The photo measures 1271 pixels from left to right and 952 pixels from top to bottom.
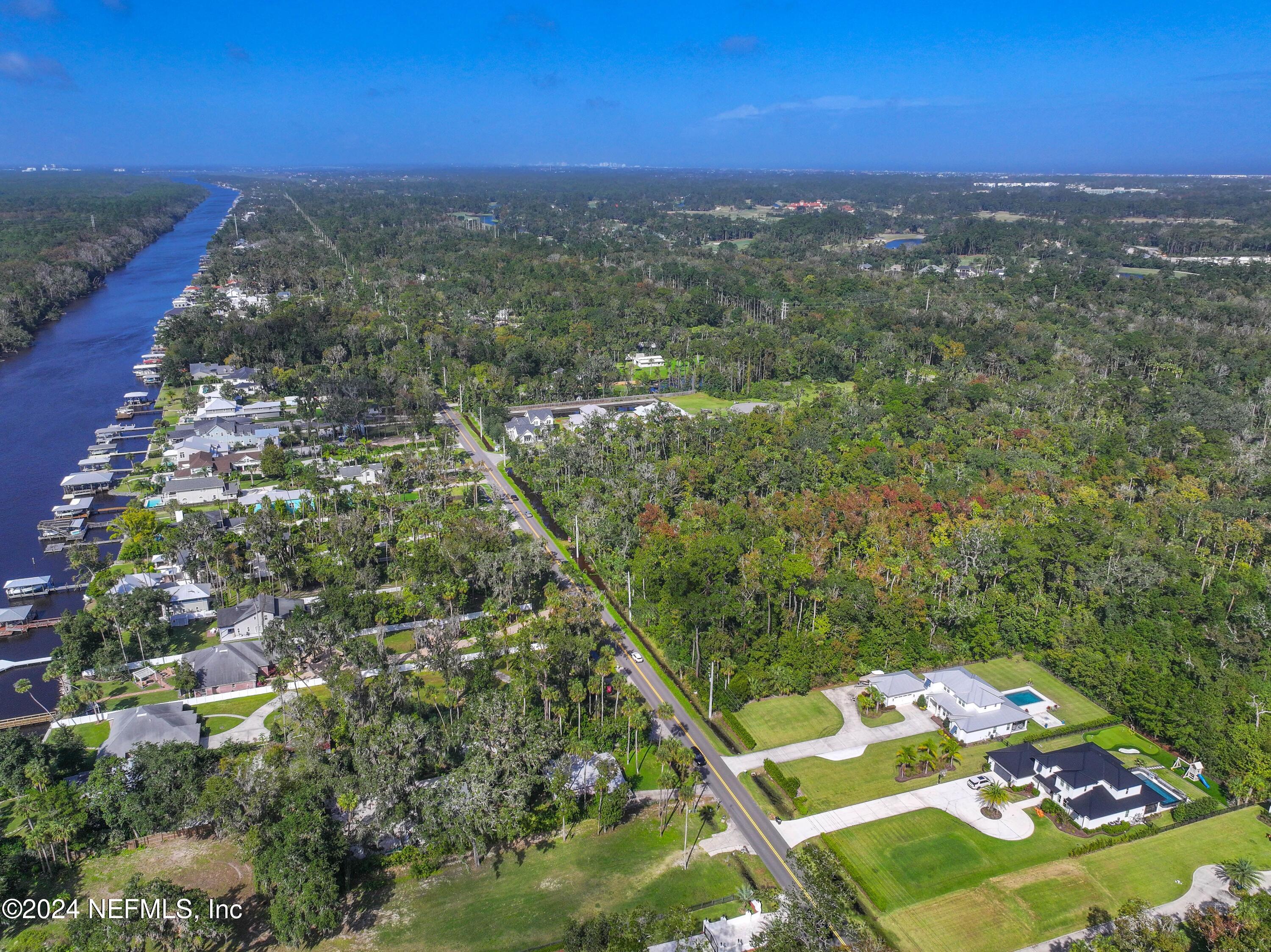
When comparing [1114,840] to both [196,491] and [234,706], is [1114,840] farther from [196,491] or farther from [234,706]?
[196,491]

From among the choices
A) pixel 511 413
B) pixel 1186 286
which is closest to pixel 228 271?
pixel 511 413

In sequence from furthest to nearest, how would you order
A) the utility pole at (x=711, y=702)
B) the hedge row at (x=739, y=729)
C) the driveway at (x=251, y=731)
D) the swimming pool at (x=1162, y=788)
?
1. the utility pole at (x=711, y=702)
2. the hedge row at (x=739, y=729)
3. the driveway at (x=251, y=731)
4. the swimming pool at (x=1162, y=788)

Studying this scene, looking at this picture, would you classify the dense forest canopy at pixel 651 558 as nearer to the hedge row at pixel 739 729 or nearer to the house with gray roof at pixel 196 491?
the hedge row at pixel 739 729

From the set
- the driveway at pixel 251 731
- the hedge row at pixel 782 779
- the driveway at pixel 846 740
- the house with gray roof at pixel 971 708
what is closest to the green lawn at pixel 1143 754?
the house with gray roof at pixel 971 708

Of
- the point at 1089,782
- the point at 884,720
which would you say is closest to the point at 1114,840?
the point at 1089,782

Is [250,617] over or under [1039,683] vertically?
over

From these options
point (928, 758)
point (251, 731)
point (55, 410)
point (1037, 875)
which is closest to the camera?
point (1037, 875)
